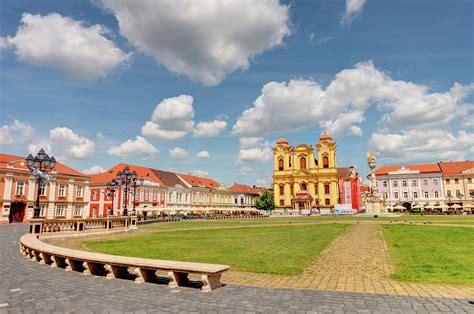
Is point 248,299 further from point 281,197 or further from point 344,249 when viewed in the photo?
point 281,197

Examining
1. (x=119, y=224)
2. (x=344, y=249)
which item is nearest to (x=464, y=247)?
(x=344, y=249)

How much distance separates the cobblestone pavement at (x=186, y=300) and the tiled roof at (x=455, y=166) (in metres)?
89.5

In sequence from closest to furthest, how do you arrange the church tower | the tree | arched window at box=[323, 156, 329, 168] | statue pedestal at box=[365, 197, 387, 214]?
1. statue pedestal at box=[365, 197, 387, 214]
2. the church tower
3. arched window at box=[323, 156, 329, 168]
4. the tree

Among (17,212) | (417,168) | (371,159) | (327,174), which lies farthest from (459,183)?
(17,212)

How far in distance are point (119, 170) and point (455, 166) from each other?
80.6m

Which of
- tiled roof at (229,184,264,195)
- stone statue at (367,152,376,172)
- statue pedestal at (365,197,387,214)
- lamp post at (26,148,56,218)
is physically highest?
stone statue at (367,152,376,172)

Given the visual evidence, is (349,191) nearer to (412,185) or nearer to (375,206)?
(412,185)

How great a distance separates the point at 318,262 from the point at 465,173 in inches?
3347

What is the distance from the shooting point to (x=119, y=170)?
214 feet

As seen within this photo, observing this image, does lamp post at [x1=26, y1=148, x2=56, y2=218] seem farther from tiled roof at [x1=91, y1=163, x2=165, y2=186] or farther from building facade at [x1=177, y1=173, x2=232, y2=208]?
building facade at [x1=177, y1=173, x2=232, y2=208]

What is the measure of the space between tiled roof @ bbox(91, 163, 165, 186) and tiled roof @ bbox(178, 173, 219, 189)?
41.0 ft

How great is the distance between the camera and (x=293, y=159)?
287 ft

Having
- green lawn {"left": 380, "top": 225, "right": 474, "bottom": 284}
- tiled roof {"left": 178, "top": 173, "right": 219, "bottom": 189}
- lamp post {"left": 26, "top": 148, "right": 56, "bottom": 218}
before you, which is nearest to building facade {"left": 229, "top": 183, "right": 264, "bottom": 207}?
tiled roof {"left": 178, "top": 173, "right": 219, "bottom": 189}

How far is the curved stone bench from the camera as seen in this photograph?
705cm
